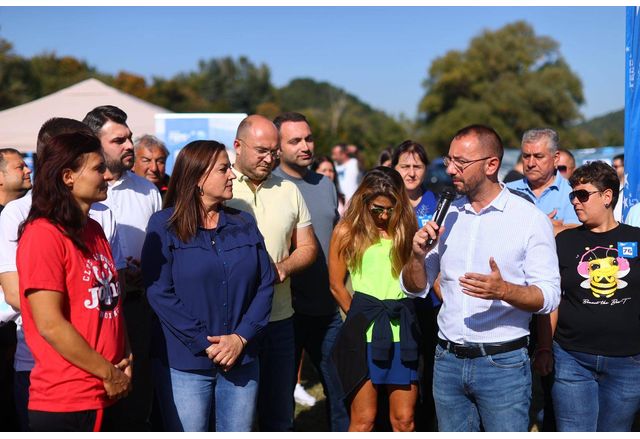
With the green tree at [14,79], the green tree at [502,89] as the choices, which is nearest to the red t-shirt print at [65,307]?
the green tree at [14,79]

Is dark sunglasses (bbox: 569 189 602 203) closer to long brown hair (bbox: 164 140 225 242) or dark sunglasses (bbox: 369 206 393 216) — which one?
dark sunglasses (bbox: 369 206 393 216)

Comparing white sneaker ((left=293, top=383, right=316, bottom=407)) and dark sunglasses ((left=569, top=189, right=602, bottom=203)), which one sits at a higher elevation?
dark sunglasses ((left=569, top=189, right=602, bottom=203))

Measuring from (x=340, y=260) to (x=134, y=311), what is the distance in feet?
4.50

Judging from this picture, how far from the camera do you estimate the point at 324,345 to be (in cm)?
469

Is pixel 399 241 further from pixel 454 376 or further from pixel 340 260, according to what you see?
pixel 454 376

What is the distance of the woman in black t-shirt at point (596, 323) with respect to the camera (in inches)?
152

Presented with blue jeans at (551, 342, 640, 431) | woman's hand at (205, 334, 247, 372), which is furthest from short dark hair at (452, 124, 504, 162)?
woman's hand at (205, 334, 247, 372)

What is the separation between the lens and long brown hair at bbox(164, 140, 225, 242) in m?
3.50

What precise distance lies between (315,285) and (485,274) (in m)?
1.75

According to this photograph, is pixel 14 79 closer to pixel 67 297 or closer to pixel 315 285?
pixel 315 285

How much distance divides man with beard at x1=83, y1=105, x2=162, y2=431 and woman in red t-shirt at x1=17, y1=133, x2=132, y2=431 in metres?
1.09

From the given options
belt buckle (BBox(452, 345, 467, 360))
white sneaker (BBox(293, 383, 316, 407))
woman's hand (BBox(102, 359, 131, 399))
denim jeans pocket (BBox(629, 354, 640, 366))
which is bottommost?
white sneaker (BBox(293, 383, 316, 407))

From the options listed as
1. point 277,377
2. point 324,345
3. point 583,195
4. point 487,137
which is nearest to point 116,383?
point 277,377

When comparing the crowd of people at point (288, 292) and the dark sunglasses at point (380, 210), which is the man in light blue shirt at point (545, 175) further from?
the dark sunglasses at point (380, 210)
